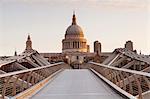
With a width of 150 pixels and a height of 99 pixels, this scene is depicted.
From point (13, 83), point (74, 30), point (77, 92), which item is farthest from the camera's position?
point (74, 30)

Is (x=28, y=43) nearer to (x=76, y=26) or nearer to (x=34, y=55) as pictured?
(x=76, y=26)

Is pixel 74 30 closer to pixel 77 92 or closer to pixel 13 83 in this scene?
pixel 77 92

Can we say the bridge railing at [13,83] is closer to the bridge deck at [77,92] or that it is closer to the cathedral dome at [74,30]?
the bridge deck at [77,92]

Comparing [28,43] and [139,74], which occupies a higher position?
[28,43]

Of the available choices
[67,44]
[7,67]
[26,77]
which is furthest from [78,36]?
[26,77]

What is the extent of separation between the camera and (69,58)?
10950 centimetres

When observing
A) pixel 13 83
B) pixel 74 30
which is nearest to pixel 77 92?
pixel 13 83

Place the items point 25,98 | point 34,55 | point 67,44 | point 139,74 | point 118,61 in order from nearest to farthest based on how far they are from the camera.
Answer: point 139,74 < point 25,98 < point 118,61 < point 34,55 < point 67,44

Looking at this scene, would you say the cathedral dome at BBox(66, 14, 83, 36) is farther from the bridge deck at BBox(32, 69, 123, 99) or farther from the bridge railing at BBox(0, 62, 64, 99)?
the bridge railing at BBox(0, 62, 64, 99)

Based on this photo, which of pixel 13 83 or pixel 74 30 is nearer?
pixel 13 83

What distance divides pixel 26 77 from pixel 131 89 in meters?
3.49

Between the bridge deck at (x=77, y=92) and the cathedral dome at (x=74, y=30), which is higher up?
the cathedral dome at (x=74, y=30)

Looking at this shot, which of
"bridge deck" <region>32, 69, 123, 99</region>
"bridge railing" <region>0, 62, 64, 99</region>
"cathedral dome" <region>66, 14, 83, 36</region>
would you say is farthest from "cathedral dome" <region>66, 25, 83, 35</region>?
"bridge railing" <region>0, 62, 64, 99</region>

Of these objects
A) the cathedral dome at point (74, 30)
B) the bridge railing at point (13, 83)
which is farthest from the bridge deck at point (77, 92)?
the cathedral dome at point (74, 30)
